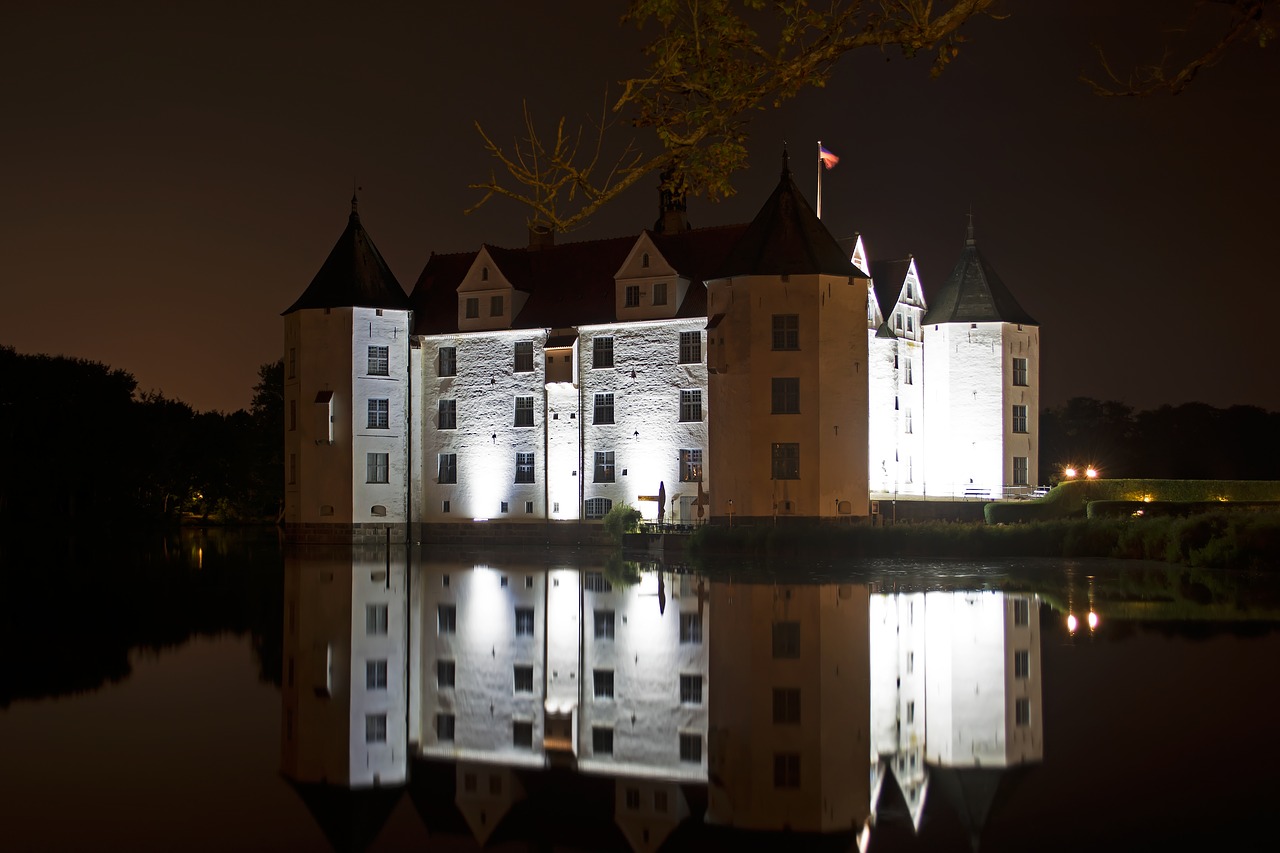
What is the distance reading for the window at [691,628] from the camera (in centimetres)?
1462

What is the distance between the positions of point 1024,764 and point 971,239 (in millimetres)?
50156

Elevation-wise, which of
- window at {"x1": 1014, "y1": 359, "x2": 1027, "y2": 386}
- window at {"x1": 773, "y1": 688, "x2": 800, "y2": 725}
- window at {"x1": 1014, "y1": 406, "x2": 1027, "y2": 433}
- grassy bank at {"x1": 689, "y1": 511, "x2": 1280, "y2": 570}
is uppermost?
window at {"x1": 1014, "y1": 359, "x2": 1027, "y2": 386}

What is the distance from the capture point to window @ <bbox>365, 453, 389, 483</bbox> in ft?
166

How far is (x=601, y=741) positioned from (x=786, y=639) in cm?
591

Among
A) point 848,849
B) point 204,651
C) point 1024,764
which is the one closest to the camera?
point 848,849

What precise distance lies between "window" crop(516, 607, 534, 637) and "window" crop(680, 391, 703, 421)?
27394 mm

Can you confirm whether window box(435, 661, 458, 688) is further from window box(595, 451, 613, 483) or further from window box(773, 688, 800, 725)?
window box(595, 451, 613, 483)

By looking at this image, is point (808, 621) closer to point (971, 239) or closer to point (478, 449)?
point (478, 449)

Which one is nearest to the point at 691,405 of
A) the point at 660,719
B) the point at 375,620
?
the point at 375,620

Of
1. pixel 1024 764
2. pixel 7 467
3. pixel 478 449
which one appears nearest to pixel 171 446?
pixel 7 467

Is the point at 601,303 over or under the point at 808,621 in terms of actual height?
over

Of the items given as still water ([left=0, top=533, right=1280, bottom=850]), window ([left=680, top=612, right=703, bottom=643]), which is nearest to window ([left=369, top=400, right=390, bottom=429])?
still water ([left=0, top=533, right=1280, bottom=850])

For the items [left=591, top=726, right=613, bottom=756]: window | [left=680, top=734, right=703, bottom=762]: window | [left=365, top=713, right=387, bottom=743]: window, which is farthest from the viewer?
[left=365, top=713, right=387, bottom=743]: window

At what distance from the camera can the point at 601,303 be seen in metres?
49.9
